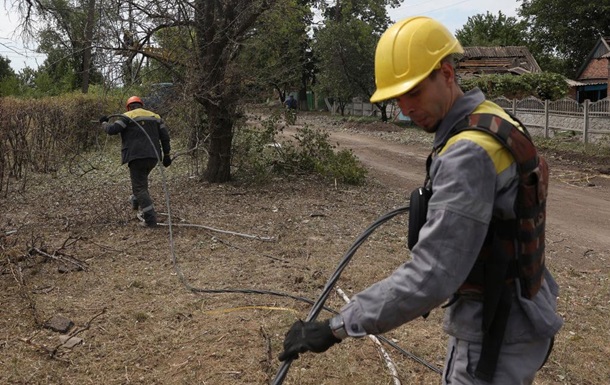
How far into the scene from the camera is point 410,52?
1735 millimetres

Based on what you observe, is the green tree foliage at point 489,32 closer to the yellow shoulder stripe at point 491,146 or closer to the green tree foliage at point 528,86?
the green tree foliage at point 528,86

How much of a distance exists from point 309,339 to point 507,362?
24.6 inches

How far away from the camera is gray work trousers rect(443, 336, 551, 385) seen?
70.4 inches

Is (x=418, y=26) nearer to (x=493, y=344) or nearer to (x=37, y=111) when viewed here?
(x=493, y=344)

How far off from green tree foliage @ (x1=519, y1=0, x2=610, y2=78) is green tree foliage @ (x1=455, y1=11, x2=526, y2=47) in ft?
40.1

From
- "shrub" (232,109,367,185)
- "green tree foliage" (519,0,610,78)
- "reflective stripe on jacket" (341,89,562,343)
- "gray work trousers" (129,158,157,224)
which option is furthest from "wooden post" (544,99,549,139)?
"green tree foliage" (519,0,610,78)

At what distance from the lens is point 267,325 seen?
4.44 meters

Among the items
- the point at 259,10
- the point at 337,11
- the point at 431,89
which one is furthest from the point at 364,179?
the point at 337,11

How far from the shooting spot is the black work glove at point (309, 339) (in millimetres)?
1792

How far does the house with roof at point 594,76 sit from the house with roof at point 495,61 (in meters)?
3.02

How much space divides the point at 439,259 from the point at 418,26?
720 millimetres

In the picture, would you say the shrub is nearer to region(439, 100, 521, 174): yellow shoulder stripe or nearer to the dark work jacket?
the dark work jacket

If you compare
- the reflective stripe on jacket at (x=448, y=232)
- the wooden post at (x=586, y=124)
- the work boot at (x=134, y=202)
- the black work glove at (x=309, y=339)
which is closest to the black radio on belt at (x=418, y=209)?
the reflective stripe on jacket at (x=448, y=232)

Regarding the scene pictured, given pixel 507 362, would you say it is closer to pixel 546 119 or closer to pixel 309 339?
pixel 309 339
